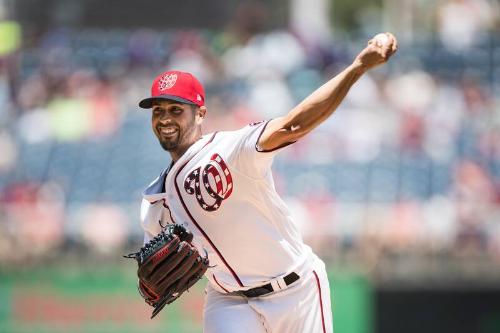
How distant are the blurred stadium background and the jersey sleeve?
15.0 ft

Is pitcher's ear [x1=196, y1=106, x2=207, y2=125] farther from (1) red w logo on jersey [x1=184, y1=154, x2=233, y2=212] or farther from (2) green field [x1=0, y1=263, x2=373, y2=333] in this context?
(2) green field [x1=0, y1=263, x2=373, y2=333]

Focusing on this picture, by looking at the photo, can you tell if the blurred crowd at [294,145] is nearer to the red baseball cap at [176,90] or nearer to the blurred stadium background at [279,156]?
the blurred stadium background at [279,156]

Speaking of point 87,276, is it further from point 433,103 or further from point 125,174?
point 433,103

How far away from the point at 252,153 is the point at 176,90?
0.51m

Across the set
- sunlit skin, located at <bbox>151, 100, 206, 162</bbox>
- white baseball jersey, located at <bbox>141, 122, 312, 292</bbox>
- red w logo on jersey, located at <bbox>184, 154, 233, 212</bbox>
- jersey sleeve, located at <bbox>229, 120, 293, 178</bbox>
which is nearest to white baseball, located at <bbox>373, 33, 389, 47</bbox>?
jersey sleeve, located at <bbox>229, 120, 293, 178</bbox>

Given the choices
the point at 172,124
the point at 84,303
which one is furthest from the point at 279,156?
the point at 172,124

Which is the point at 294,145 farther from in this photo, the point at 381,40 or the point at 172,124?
the point at 381,40

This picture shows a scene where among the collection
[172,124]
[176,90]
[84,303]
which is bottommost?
[84,303]

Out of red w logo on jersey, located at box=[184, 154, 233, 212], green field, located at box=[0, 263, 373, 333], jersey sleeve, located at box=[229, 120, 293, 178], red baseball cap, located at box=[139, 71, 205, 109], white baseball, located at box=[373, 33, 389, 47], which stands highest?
white baseball, located at box=[373, 33, 389, 47]

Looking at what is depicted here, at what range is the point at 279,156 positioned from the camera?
403 inches

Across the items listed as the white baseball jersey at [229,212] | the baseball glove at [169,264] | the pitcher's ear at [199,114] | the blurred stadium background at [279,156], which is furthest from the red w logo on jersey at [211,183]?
the blurred stadium background at [279,156]

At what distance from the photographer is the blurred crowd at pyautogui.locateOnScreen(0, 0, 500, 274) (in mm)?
9234

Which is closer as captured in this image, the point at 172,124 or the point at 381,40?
the point at 381,40

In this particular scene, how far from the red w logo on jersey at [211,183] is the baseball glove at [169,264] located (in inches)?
6.2
